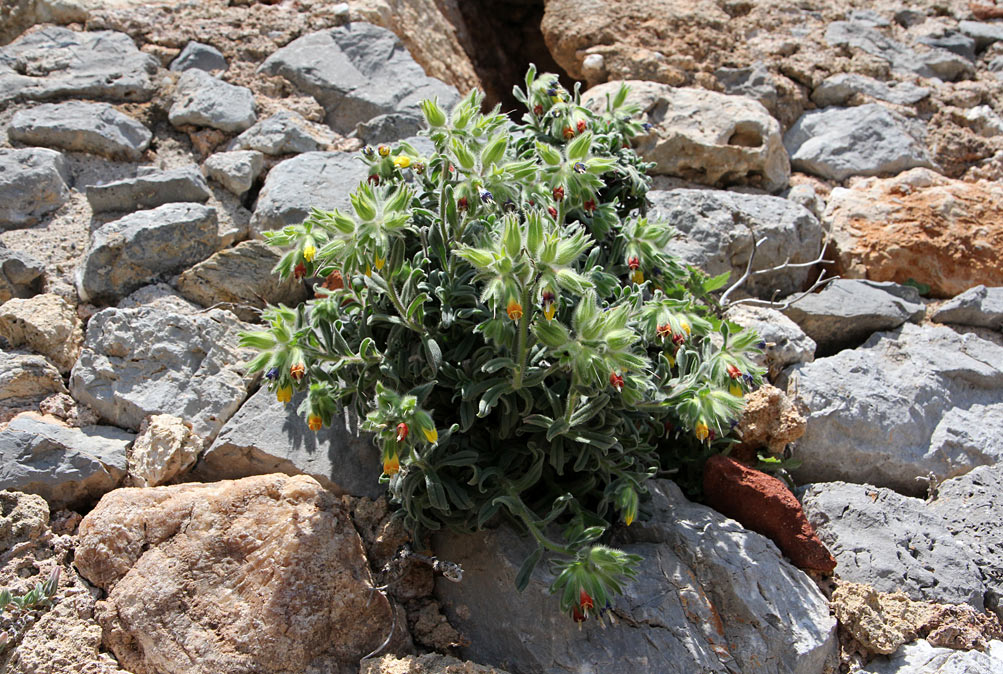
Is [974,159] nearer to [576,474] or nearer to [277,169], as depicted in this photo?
[576,474]

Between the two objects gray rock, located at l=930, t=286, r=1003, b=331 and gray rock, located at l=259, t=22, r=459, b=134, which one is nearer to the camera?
gray rock, located at l=930, t=286, r=1003, b=331

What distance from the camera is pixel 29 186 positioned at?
12.1 feet

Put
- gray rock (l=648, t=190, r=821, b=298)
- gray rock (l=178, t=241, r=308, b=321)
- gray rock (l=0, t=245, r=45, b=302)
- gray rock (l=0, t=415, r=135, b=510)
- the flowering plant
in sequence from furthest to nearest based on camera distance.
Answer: gray rock (l=648, t=190, r=821, b=298), gray rock (l=178, t=241, r=308, b=321), gray rock (l=0, t=245, r=45, b=302), gray rock (l=0, t=415, r=135, b=510), the flowering plant

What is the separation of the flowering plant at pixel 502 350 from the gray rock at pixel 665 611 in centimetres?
12

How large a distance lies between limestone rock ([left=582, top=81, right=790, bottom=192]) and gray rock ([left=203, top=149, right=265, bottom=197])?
1.67 meters

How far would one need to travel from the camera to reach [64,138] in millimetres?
3920

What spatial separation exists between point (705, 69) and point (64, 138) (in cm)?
335

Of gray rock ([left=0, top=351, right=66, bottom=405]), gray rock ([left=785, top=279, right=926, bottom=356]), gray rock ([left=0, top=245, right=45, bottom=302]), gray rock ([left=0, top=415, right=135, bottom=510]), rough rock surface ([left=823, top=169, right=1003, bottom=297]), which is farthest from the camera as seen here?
rough rock surface ([left=823, top=169, right=1003, bottom=297])

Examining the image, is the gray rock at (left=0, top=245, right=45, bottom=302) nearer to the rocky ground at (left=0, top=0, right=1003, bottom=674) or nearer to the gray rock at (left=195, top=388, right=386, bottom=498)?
the rocky ground at (left=0, top=0, right=1003, bottom=674)

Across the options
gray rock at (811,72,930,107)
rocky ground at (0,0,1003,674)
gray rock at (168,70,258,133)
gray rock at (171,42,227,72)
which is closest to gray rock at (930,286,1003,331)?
rocky ground at (0,0,1003,674)

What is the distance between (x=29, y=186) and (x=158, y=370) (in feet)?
3.76

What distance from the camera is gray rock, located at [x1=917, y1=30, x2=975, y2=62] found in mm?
5039

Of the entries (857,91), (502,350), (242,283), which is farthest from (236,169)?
(857,91)

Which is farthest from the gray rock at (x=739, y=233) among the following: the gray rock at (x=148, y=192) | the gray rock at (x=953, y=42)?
the gray rock at (x=148, y=192)
